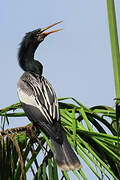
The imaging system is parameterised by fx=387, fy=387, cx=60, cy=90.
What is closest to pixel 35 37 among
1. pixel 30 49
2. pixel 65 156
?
pixel 30 49

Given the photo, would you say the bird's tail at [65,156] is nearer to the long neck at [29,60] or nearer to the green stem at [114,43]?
the green stem at [114,43]

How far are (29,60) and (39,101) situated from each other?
61.9 inches

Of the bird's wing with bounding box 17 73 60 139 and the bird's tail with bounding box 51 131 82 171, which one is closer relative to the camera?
the bird's tail with bounding box 51 131 82 171

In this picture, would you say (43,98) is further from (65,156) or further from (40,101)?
(65,156)

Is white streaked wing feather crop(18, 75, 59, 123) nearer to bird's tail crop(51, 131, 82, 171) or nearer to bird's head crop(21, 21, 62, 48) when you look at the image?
bird's tail crop(51, 131, 82, 171)

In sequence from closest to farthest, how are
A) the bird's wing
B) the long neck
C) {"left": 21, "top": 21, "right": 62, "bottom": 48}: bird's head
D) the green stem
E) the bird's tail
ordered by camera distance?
the bird's tail → the green stem → the bird's wing → the long neck → {"left": 21, "top": 21, "right": 62, "bottom": 48}: bird's head

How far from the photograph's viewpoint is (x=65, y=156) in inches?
138

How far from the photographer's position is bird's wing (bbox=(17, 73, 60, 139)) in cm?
387

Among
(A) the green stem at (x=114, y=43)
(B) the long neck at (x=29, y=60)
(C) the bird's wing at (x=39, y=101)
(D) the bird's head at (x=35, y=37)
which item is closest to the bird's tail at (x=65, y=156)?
(C) the bird's wing at (x=39, y=101)

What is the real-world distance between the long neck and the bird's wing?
0.35m

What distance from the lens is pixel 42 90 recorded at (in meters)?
4.61

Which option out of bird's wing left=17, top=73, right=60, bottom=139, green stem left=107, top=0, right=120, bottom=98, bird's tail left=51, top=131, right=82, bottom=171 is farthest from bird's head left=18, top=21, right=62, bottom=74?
bird's tail left=51, top=131, right=82, bottom=171

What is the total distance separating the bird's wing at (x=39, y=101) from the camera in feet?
12.7

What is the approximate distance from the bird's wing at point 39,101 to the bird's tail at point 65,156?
192 mm
